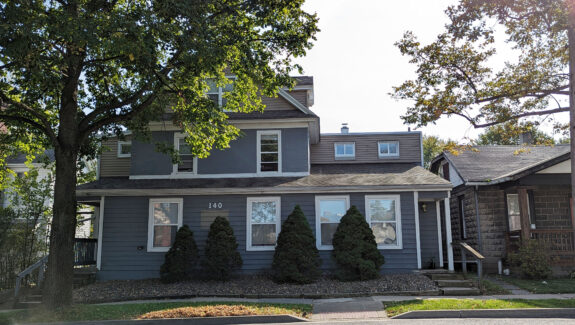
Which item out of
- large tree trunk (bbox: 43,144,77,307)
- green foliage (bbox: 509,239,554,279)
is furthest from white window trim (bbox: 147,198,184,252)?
green foliage (bbox: 509,239,554,279)

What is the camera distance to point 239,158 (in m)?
17.2

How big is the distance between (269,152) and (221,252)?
4.27 meters

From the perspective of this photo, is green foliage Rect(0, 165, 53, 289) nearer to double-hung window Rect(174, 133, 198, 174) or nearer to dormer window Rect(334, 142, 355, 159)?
double-hung window Rect(174, 133, 198, 174)


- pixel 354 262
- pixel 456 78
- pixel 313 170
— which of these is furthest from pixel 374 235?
pixel 456 78

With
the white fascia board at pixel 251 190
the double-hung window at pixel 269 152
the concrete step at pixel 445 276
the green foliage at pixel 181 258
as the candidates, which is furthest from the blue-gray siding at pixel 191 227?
the double-hung window at pixel 269 152

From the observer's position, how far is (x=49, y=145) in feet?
49.6

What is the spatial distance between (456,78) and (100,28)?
429 inches

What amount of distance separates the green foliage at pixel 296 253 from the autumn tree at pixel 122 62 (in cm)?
351

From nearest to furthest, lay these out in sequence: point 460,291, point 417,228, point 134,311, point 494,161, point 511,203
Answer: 1. point 134,311
2. point 460,291
3. point 417,228
4. point 511,203
5. point 494,161

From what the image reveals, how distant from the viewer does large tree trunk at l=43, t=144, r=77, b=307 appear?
36.7 feet

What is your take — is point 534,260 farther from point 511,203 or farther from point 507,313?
point 507,313

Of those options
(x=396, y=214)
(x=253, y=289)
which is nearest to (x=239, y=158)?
(x=253, y=289)

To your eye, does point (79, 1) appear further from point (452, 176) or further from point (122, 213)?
point (452, 176)

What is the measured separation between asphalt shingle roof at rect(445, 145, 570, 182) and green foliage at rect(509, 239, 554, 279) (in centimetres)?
271
